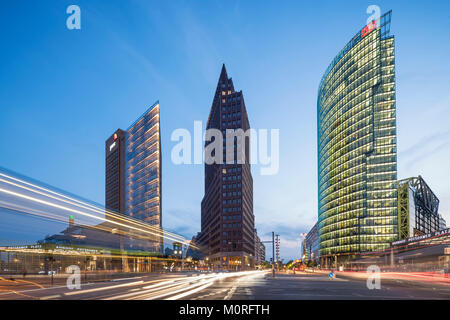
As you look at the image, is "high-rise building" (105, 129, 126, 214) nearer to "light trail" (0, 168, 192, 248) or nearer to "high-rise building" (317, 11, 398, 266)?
"high-rise building" (317, 11, 398, 266)

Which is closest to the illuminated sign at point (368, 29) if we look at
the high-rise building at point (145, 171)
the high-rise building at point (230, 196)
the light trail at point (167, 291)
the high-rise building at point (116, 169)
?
the high-rise building at point (230, 196)

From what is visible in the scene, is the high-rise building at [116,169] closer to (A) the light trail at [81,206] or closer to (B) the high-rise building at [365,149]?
(B) the high-rise building at [365,149]

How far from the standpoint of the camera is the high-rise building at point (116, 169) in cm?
15025

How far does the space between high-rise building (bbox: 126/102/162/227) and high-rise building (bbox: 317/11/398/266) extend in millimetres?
71583

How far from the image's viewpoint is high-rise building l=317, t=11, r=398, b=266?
122500 millimetres

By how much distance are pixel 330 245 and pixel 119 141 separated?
10779 centimetres

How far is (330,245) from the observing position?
14088 centimetres

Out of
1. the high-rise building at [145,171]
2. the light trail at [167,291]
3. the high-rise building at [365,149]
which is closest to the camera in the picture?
the light trail at [167,291]

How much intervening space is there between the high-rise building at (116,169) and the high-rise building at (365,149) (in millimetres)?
92090

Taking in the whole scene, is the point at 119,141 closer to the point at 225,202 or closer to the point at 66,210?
the point at 225,202

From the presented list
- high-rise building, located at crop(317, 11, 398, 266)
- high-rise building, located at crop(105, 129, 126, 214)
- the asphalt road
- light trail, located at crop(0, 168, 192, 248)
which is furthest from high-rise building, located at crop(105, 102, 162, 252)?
the asphalt road

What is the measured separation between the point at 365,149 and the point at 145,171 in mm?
82399

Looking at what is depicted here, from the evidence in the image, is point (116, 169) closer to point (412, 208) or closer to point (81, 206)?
point (412, 208)
